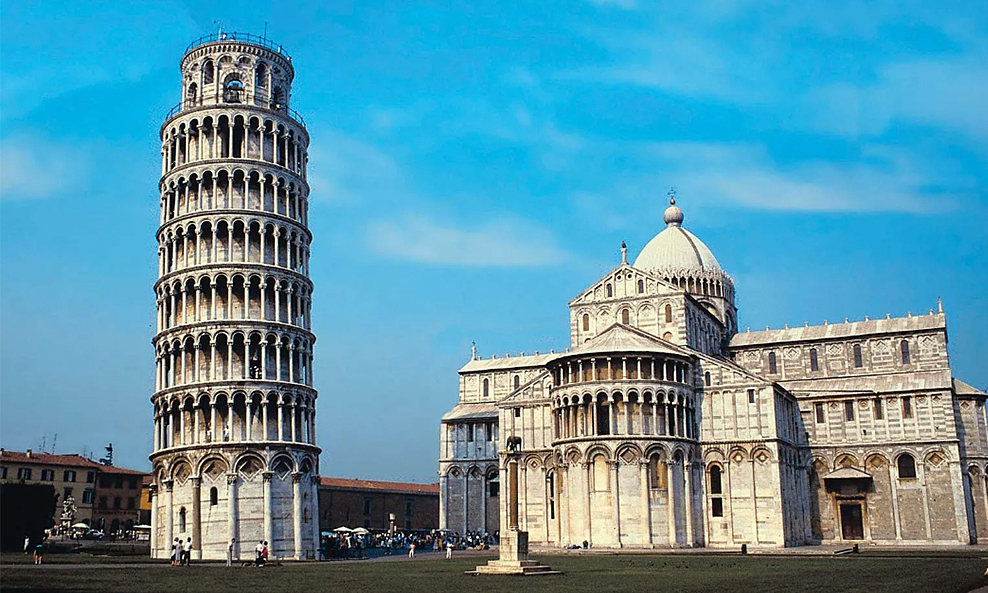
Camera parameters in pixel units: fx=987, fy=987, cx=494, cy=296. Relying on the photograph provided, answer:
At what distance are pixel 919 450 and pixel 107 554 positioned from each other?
5548 cm

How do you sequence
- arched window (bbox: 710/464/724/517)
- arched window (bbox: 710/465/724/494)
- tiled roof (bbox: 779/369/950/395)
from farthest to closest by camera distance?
tiled roof (bbox: 779/369/950/395)
arched window (bbox: 710/465/724/494)
arched window (bbox: 710/464/724/517)

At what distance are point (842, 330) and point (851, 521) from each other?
15.7 metres

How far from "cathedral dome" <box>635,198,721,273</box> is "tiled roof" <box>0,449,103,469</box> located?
5860 cm

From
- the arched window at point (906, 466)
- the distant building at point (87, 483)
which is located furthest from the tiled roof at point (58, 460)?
the arched window at point (906, 466)

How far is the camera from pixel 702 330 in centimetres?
7694

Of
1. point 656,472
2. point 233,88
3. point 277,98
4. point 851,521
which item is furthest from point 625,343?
point 233,88

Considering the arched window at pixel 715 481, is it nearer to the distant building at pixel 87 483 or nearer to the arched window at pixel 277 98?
the arched window at pixel 277 98

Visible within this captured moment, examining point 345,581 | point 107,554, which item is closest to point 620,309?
point 107,554

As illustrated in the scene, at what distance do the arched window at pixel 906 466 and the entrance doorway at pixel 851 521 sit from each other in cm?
396

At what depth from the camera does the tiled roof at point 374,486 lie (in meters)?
111

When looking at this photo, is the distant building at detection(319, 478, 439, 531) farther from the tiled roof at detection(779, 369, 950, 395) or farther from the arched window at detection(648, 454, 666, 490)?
the tiled roof at detection(779, 369, 950, 395)

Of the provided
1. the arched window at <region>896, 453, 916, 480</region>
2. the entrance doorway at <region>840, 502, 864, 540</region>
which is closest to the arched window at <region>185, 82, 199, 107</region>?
the entrance doorway at <region>840, 502, 864, 540</region>

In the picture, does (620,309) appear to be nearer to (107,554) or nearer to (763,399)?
(763,399)

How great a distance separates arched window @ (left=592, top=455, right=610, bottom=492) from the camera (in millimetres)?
63656
